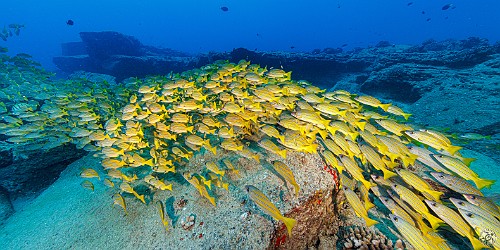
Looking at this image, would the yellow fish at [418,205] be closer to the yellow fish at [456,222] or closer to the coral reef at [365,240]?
the yellow fish at [456,222]

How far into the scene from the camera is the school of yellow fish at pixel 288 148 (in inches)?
119

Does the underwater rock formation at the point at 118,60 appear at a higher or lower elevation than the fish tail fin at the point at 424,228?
lower

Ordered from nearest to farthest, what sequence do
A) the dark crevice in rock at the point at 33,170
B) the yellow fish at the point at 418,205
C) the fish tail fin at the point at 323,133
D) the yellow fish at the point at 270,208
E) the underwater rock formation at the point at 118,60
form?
1. the yellow fish at the point at 270,208
2. the yellow fish at the point at 418,205
3. the fish tail fin at the point at 323,133
4. the dark crevice in rock at the point at 33,170
5. the underwater rock formation at the point at 118,60

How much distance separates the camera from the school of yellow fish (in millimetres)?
3020

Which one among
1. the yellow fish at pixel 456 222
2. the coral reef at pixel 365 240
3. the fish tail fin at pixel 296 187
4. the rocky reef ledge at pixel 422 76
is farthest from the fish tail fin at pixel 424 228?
the rocky reef ledge at pixel 422 76

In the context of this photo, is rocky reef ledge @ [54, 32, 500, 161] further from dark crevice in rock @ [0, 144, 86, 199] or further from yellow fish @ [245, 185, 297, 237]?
dark crevice in rock @ [0, 144, 86, 199]

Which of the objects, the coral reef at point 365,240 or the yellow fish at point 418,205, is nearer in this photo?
the yellow fish at point 418,205

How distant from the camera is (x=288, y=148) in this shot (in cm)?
431

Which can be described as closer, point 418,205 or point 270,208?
point 270,208

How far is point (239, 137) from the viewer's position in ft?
15.6

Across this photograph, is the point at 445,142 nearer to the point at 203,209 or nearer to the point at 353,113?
the point at 353,113

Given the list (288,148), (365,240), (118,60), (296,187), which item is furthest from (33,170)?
(118,60)

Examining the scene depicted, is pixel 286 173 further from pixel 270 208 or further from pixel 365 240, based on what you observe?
pixel 365 240

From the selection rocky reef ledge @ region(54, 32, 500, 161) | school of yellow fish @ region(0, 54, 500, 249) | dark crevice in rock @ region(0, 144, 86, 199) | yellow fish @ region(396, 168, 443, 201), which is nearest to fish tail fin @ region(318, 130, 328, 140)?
school of yellow fish @ region(0, 54, 500, 249)
